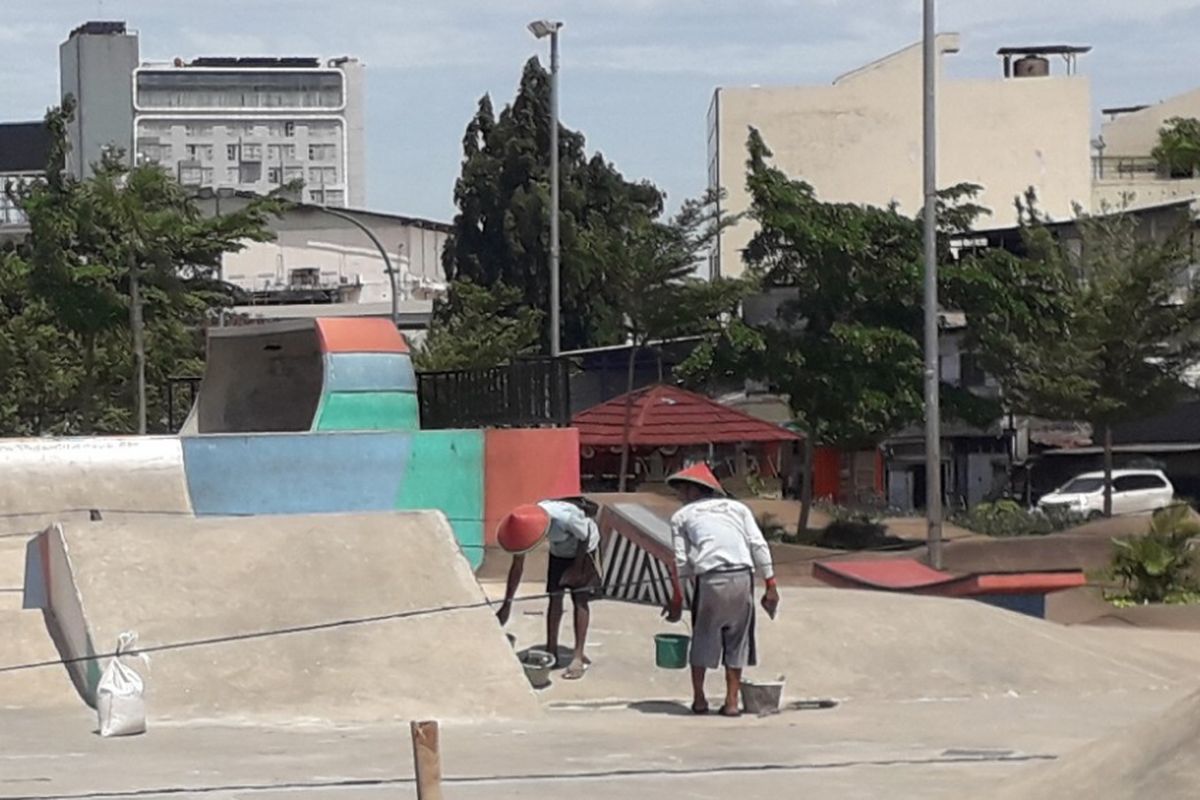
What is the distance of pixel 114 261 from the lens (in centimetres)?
3281

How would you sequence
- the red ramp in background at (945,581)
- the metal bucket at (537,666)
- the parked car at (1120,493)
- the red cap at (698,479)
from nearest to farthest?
the red cap at (698,479) < the metal bucket at (537,666) < the red ramp in background at (945,581) < the parked car at (1120,493)

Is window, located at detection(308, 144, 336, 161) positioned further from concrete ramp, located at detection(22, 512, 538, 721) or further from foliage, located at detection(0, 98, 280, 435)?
concrete ramp, located at detection(22, 512, 538, 721)

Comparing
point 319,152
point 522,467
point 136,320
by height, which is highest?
point 319,152

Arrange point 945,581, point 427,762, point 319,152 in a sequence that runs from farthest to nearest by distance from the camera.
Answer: point 319,152 < point 945,581 < point 427,762

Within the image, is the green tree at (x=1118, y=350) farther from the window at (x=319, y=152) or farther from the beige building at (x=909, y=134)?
the window at (x=319, y=152)

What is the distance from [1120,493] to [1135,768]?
3441cm

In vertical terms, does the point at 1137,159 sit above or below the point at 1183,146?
above

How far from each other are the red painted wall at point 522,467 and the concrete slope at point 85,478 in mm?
3637

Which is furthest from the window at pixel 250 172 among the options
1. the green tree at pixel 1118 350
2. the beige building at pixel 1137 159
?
the green tree at pixel 1118 350

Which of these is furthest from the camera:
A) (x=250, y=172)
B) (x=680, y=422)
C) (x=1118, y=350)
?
(x=250, y=172)

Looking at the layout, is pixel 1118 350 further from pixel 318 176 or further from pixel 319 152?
pixel 319 152

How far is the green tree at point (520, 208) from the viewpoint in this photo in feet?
182

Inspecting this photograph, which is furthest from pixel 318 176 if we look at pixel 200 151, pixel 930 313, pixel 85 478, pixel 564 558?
pixel 564 558

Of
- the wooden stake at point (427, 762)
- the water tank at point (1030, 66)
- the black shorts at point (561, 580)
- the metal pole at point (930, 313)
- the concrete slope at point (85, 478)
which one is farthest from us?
the water tank at point (1030, 66)
